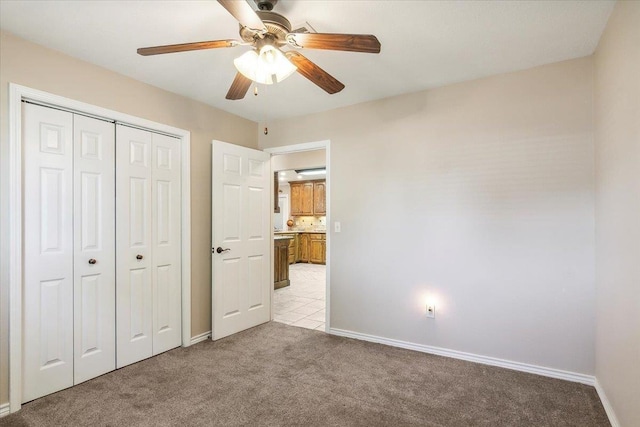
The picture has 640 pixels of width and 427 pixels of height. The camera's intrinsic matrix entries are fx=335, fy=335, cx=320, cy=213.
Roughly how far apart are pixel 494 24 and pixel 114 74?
2.84m

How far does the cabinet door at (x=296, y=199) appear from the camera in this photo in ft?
32.0

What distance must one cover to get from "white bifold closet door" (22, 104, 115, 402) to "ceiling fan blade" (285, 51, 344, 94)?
69.3 inches

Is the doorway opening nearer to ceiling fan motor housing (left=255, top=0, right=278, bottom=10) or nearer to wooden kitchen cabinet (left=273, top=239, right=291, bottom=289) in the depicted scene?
wooden kitchen cabinet (left=273, top=239, right=291, bottom=289)

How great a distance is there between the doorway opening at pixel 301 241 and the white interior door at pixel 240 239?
1.20 feet

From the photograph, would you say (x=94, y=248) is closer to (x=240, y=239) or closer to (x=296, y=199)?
(x=240, y=239)

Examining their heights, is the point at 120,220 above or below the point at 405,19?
below

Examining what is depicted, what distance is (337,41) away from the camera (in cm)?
167

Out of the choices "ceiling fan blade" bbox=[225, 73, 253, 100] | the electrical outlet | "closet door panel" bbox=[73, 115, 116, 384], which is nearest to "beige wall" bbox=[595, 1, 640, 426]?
the electrical outlet

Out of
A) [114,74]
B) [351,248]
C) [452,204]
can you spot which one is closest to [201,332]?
[351,248]

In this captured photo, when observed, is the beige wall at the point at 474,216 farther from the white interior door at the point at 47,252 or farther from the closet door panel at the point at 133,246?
the white interior door at the point at 47,252

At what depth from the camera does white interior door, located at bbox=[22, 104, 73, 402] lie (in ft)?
7.41

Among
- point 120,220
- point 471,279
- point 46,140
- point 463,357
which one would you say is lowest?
point 463,357

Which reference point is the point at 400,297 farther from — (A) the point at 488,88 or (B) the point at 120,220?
(B) the point at 120,220

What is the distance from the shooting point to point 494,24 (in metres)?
2.08
